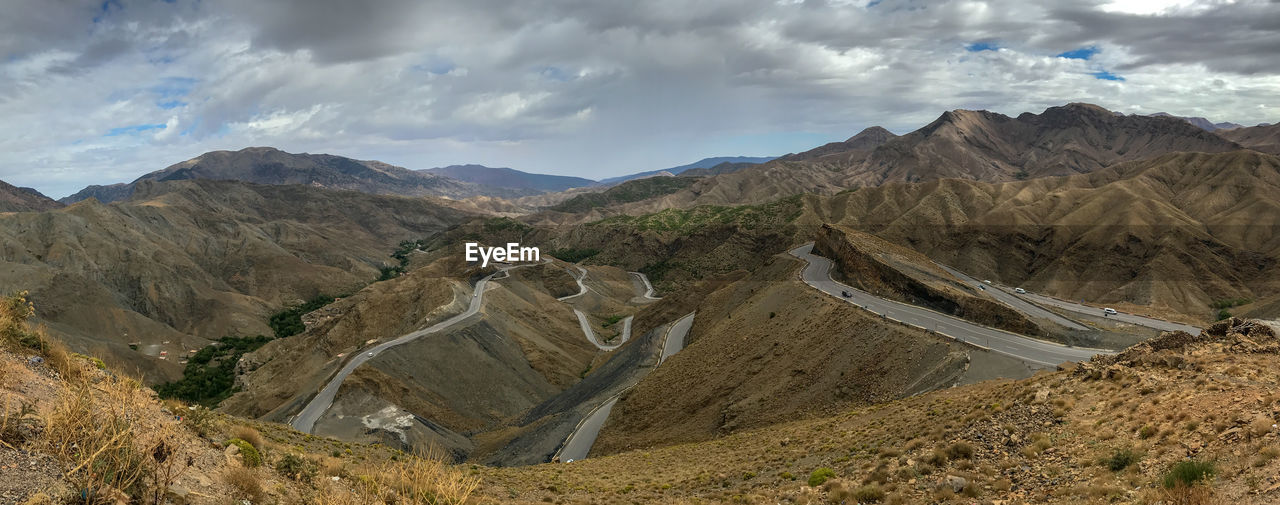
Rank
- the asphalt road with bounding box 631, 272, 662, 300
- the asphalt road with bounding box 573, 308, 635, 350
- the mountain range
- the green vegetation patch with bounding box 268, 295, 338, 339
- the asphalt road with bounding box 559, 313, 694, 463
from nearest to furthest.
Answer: the mountain range
the asphalt road with bounding box 559, 313, 694, 463
the asphalt road with bounding box 573, 308, 635, 350
the green vegetation patch with bounding box 268, 295, 338, 339
the asphalt road with bounding box 631, 272, 662, 300

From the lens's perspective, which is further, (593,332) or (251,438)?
(593,332)

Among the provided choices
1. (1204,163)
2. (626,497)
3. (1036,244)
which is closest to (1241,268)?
(1036,244)

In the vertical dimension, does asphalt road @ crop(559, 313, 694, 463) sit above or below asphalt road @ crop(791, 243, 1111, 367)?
below

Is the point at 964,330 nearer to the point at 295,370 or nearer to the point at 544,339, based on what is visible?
the point at 544,339

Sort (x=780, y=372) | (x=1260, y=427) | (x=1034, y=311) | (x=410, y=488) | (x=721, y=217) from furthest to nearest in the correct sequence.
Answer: (x=721, y=217)
(x=1034, y=311)
(x=780, y=372)
(x=1260, y=427)
(x=410, y=488)

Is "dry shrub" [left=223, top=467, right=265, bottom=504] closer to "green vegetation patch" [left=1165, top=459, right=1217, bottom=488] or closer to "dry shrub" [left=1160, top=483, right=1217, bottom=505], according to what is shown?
"dry shrub" [left=1160, top=483, right=1217, bottom=505]

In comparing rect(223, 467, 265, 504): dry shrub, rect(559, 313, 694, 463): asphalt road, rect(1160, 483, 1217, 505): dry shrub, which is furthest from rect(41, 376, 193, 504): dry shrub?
rect(559, 313, 694, 463): asphalt road

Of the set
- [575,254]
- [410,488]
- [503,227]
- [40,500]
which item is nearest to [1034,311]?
[410,488]

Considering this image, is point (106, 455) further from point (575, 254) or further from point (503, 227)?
point (503, 227)
